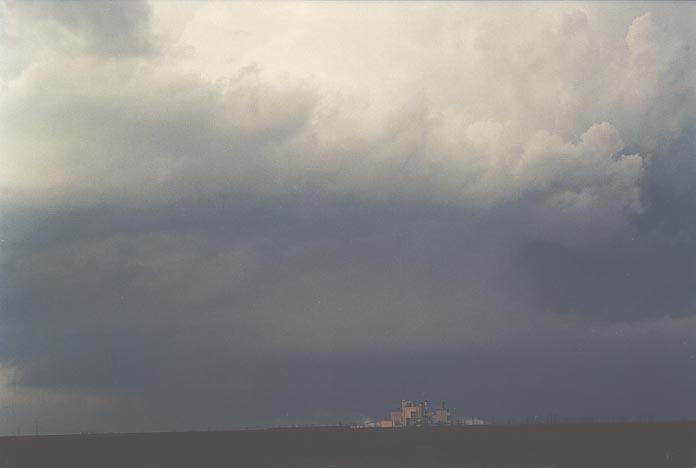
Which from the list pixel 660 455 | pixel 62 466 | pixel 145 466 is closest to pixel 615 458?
pixel 660 455

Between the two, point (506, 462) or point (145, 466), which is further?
point (145, 466)

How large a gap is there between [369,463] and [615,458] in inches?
2005

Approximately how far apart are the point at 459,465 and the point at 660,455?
130 ft

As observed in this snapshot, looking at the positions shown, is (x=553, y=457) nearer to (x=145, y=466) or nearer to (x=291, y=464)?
(x=291, y=464)

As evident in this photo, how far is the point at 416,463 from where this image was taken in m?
198

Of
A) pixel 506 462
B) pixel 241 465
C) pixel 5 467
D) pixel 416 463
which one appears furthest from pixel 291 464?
pixel 5 467

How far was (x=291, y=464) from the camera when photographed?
191 metres

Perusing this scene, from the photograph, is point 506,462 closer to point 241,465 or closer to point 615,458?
point 615,458

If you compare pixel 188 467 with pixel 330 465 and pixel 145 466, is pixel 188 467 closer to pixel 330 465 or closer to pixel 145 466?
pixel 145 466

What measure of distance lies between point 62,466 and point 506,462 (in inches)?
3732

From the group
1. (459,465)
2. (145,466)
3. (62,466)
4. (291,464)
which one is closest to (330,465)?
(291,464)

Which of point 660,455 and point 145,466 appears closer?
point 660,455

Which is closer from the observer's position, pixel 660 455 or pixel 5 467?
pixel 660 455

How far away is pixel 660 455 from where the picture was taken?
182375mm
